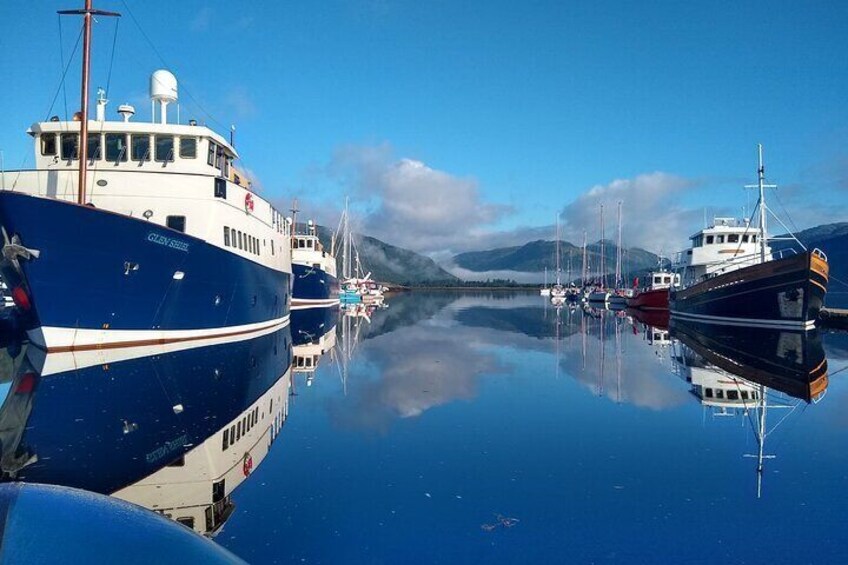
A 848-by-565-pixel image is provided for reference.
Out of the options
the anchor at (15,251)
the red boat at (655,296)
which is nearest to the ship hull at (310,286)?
the anchor at (15,251)

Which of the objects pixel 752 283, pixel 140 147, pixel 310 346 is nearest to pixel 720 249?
pixel 752 283

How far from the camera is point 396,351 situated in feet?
67.0

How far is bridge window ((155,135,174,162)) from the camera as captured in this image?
2048 centimetres

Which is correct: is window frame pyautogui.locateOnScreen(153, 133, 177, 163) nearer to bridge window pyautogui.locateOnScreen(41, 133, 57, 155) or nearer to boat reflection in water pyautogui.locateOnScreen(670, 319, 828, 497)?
bridge window pyautogui.locateOnScreen(41, 133, 57, 155)

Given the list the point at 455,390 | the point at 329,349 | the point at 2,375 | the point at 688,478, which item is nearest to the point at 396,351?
the point at 329,349

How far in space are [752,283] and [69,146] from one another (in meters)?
30.9

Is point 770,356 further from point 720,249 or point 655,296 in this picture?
point 655,296

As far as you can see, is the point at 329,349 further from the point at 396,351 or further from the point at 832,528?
the point at 832,528

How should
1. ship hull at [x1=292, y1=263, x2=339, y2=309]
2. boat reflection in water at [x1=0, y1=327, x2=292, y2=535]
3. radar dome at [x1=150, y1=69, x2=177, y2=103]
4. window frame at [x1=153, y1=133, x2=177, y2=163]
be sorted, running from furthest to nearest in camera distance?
ship hull at [x1=292, y1=263, x2=339, y2=309] < radar dome at [x1=150, y1=69, x2=177, y2=103] < window frame at [x1=153, y1=133, x2=177, y2=163] < boat reflection in water at [x1=0, y1=327, x2=292, y2=535]

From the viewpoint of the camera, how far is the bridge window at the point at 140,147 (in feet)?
66.0

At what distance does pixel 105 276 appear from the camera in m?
14.8

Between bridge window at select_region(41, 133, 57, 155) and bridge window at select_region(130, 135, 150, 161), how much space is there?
107 inches

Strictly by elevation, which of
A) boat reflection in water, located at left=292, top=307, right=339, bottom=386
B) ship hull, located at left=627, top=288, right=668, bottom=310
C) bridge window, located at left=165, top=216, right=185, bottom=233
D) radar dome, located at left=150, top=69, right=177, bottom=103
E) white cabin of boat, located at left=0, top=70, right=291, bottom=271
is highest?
radar dome, located at left=150, top=69, right=177, bottom=103

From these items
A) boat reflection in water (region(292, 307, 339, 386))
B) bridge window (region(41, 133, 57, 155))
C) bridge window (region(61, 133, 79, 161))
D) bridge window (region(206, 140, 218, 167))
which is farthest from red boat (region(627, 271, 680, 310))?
bridge window (region(41, 133, 57, 155))
